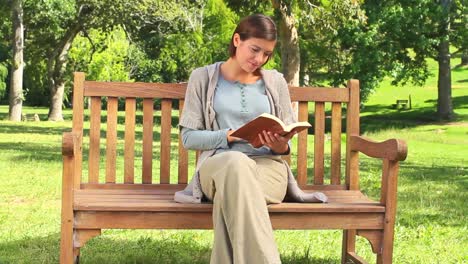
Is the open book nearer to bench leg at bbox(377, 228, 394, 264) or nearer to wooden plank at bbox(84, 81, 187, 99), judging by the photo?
bench leg at bbox(377, 228, 394, 264)

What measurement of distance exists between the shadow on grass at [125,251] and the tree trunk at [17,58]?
20.9m

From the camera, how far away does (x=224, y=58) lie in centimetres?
3141

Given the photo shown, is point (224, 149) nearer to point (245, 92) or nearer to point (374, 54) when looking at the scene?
point (245, 92)

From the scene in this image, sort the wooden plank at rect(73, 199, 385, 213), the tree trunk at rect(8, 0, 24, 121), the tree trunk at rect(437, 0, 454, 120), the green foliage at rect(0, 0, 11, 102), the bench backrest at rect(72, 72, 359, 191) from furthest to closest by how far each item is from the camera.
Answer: the green foliage at rect(0, 0, 11, 102) < the tree trunk at rect(437, 0, 454, 120) < the tree trunk at rect(8, 0, 24, 121) < the bench backrest at rect(72, 72, 359, 191) < the wooden plank at rect(73, 199, 385, 213)

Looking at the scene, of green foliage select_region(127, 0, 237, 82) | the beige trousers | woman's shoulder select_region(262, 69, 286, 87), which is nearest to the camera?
the beige trousers

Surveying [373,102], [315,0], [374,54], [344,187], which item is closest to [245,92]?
[344,187]

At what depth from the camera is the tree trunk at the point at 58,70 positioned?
92.2 ft

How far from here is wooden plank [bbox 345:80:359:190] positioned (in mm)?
4773

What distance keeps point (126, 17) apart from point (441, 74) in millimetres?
13974

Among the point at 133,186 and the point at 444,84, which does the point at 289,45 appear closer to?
the point at 133,186

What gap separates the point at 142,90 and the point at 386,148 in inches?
59.7

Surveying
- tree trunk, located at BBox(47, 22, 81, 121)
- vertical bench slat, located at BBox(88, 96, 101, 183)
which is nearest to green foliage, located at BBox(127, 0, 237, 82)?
tree trunk, located at BBox(47, 22, 81, 121)

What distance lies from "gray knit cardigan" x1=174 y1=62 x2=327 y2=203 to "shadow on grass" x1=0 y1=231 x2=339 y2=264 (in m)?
1.06

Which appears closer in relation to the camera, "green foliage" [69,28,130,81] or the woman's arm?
the woman's arm
